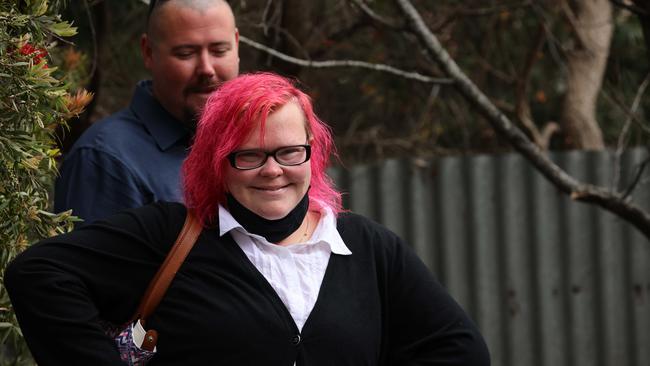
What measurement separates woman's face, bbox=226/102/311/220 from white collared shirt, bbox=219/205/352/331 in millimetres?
67

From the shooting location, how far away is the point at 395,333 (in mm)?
2475

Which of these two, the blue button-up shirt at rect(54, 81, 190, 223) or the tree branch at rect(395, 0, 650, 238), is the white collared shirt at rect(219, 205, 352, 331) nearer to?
the blue button-up shirt at rect(54, 81, 190, 223)

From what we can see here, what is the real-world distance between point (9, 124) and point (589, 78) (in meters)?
5.06

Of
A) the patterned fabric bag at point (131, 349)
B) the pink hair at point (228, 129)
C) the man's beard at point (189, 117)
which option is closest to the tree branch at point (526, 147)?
the man's beard at point (189, 117)

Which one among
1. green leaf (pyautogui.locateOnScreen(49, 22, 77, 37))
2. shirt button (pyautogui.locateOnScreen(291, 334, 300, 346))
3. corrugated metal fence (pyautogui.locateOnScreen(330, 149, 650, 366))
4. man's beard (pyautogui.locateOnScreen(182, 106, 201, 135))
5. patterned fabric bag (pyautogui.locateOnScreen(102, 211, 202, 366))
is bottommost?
corrugated metal fence (pyautogui.locateOnScreen(330, 149, 650, 366))

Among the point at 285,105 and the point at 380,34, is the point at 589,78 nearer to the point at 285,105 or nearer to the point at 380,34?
the point at 380,34

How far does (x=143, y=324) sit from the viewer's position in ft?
7.55

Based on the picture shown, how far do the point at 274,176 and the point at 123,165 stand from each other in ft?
2.10

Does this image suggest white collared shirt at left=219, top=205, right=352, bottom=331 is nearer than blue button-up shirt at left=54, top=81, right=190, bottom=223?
Yes

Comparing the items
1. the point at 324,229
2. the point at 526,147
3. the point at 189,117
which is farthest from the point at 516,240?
the point at 324,229

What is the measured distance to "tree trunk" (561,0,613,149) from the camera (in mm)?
6633

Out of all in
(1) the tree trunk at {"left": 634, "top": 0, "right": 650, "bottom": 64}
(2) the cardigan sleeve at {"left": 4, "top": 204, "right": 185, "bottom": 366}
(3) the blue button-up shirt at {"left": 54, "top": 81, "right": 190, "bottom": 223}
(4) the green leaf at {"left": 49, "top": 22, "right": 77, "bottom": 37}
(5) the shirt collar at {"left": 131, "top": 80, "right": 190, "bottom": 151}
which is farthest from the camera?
(1) the tree trunk at {"left": 634, "top": 0, "right": 650, "bottom": 64}

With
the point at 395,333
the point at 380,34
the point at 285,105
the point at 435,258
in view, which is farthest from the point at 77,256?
the point at 380,34

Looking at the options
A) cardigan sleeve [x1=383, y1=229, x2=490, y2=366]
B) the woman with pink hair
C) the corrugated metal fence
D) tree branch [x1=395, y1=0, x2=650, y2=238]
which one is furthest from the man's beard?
the corrugated metal fence
